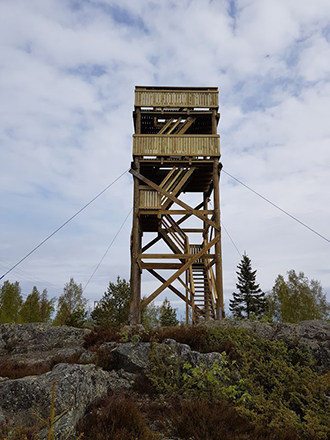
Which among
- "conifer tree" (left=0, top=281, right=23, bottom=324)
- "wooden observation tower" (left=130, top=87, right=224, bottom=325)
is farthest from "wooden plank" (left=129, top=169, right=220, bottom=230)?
"conifer tree" (left=0, top=281, right=23, bottom=324)

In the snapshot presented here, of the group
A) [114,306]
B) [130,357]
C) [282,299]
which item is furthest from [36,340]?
[282,299]

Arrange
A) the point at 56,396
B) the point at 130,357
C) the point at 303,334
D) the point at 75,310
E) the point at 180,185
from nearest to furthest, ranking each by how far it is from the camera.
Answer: the point at 56,396, the point at 130,357, the point at 303,334, the point at 180,185, the point at 75,310

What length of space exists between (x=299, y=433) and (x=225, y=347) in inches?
116

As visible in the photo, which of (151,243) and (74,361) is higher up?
(151,243)

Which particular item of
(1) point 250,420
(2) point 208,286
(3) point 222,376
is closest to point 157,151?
(2) point 208,286

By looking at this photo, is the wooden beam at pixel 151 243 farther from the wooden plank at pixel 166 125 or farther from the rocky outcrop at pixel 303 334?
the rocky outcrop at pixel 303 334

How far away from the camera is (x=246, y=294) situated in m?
40.2

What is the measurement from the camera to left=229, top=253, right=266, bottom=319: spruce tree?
39219mm

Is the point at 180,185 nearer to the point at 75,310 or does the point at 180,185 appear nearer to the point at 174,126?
the point at 174,126

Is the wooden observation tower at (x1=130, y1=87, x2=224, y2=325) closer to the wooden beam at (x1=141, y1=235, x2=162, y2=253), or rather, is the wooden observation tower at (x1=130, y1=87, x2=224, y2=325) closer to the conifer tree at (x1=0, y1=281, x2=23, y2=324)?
the wooden beam at (x1=141, y1=235, x2=162, y2=253)

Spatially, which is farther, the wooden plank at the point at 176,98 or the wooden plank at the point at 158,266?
the wooden plank at the point at 176,98

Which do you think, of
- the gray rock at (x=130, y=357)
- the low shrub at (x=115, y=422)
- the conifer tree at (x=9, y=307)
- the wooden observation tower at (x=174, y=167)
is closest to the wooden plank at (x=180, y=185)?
the wooden observation tower at (x=174, y=167)

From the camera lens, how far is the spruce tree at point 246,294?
3922 centimetres

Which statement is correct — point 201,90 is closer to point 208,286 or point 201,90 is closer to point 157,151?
point 157,151
